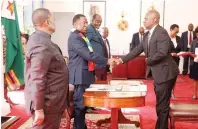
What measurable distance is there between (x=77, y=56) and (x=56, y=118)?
1.22 metres

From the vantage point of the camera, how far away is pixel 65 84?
256 cm

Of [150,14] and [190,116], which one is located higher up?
[150,14]

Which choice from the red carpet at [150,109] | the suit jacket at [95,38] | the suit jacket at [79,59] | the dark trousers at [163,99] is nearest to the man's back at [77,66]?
the suit jacket at [79,59]

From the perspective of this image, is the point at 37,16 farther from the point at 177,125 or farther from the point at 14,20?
the point at 177,125

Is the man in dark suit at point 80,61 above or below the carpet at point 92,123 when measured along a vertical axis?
above

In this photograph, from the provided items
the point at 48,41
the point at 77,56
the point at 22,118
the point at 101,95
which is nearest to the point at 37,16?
the point at 48,41

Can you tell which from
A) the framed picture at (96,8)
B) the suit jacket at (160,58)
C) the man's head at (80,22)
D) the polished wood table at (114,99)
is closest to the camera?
the polished wood table at (114,99)

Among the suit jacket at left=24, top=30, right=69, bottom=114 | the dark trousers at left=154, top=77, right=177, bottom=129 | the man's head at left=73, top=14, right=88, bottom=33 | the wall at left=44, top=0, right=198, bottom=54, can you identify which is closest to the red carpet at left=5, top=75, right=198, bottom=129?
the dark trousers at left=154, top=77, right=177, bottom=129

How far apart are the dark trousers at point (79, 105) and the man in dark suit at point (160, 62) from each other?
0.83 metres

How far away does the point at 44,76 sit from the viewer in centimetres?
234

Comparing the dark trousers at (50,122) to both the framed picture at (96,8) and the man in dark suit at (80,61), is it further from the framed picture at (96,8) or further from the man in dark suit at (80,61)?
the framed picture at (96,8)

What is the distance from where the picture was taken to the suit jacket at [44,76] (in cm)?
233

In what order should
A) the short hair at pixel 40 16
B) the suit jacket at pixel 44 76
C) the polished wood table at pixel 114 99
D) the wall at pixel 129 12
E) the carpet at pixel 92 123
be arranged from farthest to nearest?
the wall at pixel 129 12
the carpet at pixel 92 123
the polished wood table at pixel 114 99
the short hair at pixel 40 16
the suit jacket at pixel 44 76

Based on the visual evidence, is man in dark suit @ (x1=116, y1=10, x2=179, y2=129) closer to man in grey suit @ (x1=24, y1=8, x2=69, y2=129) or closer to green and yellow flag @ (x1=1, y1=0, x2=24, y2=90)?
man in grey suit @ (x1=24, y1=8, x2=69, y2=129)
